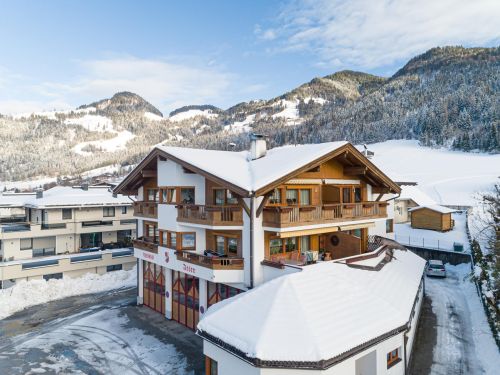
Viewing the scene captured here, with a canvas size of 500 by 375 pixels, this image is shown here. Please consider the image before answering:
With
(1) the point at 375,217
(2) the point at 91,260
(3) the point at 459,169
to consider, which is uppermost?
(3) the point at 459,169

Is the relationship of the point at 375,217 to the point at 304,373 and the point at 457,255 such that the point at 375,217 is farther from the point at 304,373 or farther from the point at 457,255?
the point at 457,255

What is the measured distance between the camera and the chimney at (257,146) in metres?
19.5

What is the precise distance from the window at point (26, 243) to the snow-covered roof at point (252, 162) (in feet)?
66.8

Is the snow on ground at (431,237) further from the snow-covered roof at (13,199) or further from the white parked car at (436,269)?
the snow-covered roof at (13,199)

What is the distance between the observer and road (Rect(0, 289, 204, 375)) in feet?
47.2

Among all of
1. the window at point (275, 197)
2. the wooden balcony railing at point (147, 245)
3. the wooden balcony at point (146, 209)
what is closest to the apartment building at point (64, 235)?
the wooden balcony railing at point (147, 245)

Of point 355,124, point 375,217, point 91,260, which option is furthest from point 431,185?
point 355,124

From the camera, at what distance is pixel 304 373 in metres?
9.66

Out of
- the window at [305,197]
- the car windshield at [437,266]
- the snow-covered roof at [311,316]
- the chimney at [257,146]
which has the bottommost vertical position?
the car windshield at [437,266]

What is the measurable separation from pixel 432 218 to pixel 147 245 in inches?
1266

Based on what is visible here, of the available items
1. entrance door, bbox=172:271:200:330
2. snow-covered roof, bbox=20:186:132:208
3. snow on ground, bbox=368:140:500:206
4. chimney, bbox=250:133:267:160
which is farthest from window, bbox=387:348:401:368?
snow on ground, bbox=368:140:500:206

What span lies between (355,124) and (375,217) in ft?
458

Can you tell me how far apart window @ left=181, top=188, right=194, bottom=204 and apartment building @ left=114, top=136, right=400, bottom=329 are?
56mm

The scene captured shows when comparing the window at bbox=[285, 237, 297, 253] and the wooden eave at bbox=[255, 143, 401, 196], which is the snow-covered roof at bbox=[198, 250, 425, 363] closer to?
the window at bbox=[285, 237, 297, 253]
